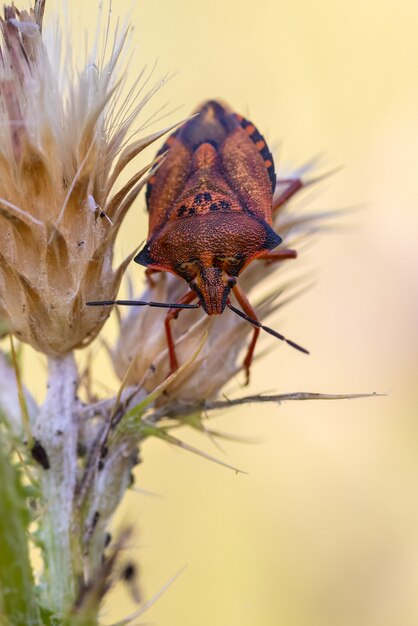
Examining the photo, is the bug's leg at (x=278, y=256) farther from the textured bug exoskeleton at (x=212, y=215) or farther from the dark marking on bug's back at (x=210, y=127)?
the dark marking on bug's back at (x=210, y=127)

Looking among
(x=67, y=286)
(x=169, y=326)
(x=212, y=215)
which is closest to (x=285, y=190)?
(x=212, y=215)

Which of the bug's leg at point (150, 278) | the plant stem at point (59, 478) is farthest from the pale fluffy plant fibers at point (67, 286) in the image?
the bug's leg at point (150, 278)

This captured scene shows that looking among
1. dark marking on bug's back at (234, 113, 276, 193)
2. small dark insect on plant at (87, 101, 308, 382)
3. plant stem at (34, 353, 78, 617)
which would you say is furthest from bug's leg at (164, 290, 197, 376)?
dark marking on bug's back at (234, 113, 276, 193)

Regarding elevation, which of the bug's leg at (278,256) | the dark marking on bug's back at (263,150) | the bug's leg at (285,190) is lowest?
the bug's leg at (278,256)

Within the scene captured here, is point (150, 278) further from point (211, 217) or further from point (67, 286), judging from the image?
point (67, 286)

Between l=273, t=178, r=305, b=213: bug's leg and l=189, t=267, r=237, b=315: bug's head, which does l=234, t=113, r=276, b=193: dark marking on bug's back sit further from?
l=189, t=267, r=237, b=315: bug's head
